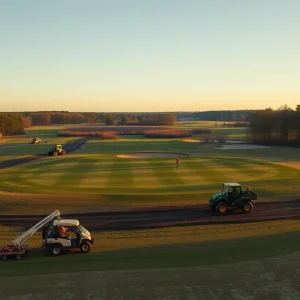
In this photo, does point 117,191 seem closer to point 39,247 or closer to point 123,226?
point 123,226

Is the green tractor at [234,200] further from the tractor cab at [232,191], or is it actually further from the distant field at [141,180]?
the distant field at [141,180]

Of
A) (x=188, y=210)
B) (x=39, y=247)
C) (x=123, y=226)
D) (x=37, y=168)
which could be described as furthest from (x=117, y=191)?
(x=37, y=168)

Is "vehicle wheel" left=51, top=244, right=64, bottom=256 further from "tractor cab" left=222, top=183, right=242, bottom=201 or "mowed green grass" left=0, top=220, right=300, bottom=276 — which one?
"tractor cab" left=222, top=183, right=242, bottom=201

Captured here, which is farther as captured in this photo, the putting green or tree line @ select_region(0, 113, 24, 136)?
tree line @ select_region(0, 113, 24, 136)

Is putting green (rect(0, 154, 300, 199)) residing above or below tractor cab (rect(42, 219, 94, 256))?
below

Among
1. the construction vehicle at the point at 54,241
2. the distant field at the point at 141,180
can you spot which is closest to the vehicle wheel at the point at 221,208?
the distant field at the point at 141,180

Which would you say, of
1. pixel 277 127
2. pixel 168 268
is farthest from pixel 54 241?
pixel 277 127

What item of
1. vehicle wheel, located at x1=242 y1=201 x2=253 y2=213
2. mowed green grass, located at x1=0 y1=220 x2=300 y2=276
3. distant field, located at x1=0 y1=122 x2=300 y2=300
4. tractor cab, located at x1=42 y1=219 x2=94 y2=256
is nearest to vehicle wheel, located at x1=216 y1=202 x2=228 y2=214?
vehicle wheel, located at x1=242 y1=201 x2=253 y2=213
